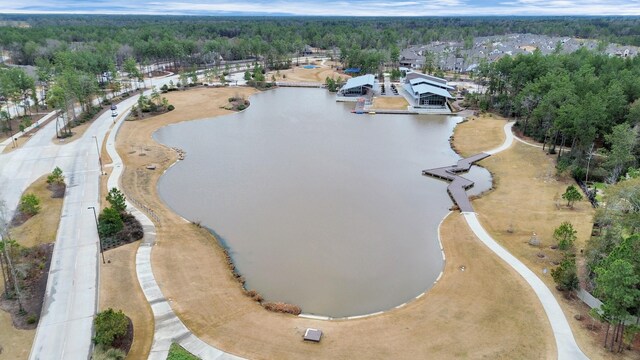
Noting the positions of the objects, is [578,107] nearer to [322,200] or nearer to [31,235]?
[322,200]

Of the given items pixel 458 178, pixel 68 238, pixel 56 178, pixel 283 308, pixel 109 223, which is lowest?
pixel 283 308

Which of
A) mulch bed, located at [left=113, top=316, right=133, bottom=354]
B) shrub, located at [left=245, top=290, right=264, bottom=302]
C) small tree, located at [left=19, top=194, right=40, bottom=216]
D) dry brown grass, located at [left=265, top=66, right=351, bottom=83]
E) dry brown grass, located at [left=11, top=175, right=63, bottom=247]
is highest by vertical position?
dry brown grass, located at [left=265, top=66, right=351, bottom=83]

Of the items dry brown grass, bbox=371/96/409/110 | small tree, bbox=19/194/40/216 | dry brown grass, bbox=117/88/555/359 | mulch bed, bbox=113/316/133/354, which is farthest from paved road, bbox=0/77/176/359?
dry brown grass, bbox=371/96/409/110

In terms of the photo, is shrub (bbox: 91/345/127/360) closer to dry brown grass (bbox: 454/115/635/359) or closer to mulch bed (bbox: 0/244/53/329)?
mulch bed (bbox: 0/244/53/329)

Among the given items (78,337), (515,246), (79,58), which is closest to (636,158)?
(515,246)

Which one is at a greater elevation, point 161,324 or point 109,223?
point 109,223

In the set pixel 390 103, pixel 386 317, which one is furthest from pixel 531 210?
pixel 390 103
